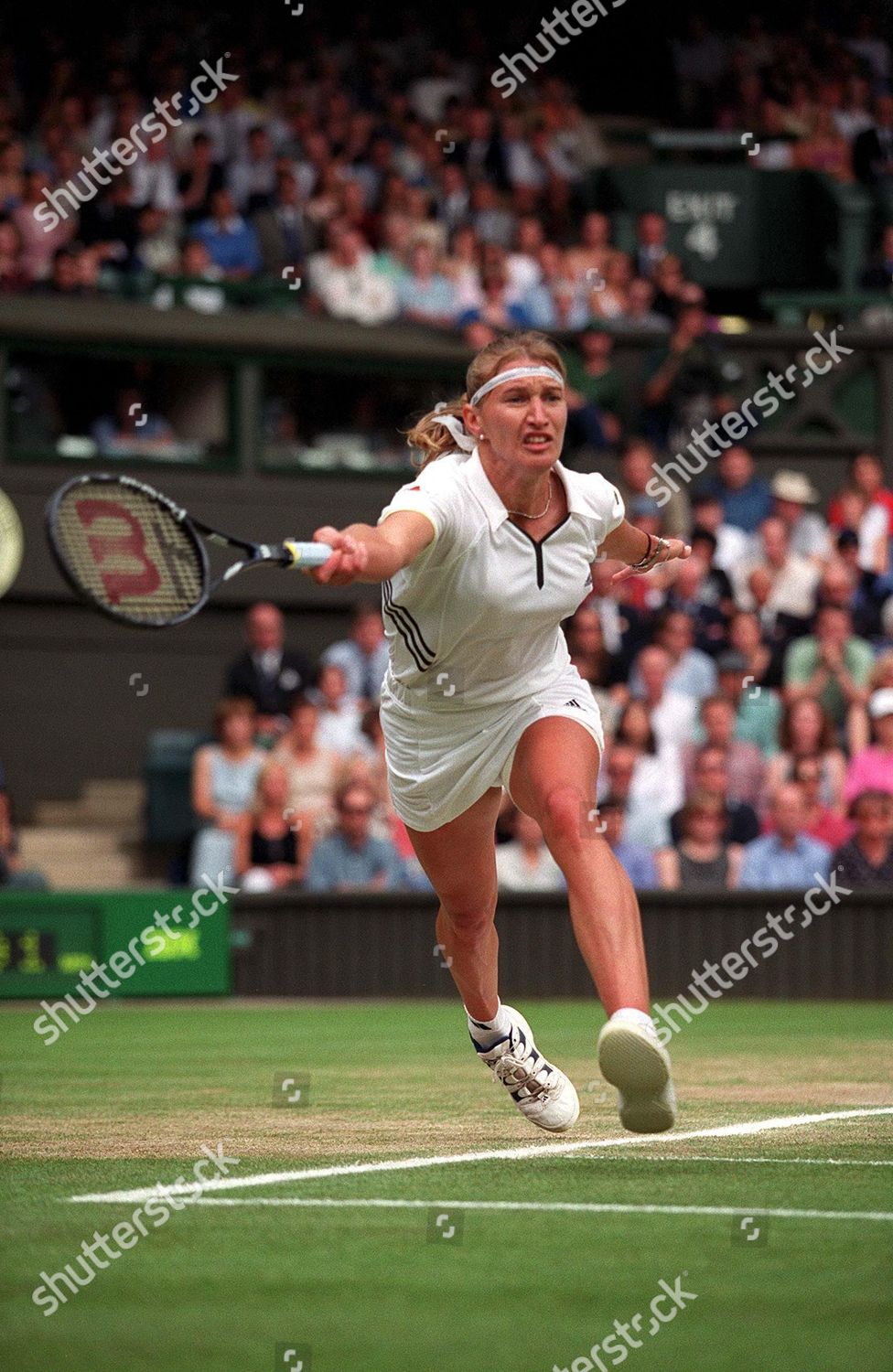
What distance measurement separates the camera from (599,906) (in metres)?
6.02

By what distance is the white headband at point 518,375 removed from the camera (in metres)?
6.51

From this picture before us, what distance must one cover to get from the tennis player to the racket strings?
0.58 m

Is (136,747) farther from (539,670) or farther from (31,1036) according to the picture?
(539,670)

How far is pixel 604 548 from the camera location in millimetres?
7082

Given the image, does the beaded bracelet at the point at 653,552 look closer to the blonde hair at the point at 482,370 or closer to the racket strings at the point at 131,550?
the blonde hair at the point at 482,370

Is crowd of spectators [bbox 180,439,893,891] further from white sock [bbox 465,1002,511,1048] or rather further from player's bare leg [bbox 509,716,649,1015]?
player's bare leg [bbox 509,716,649,1015]

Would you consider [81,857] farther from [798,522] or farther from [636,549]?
[636,549]

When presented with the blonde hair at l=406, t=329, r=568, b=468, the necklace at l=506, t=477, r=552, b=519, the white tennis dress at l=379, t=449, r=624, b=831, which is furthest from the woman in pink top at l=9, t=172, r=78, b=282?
the necklace at l=506, t=477, r=552, b=519

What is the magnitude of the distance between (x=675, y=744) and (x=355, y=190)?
254 inches

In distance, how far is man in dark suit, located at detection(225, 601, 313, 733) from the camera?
1565cm

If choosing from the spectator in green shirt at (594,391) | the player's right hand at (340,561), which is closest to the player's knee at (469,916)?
the player's right hand at (340,561)

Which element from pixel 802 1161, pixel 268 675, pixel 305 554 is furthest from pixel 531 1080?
pixel 268 675

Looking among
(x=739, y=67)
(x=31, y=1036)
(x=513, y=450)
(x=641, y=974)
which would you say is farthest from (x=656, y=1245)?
(x=739, y=67)

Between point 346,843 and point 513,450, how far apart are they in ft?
26.8
